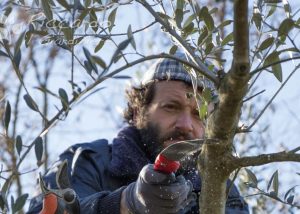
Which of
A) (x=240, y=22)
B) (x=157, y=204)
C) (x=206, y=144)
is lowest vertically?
(x=157, y=204)

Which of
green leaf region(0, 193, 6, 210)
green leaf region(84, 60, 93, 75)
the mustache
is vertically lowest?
green leaf region(0, 193, 6, 210)

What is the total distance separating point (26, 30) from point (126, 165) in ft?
4.19

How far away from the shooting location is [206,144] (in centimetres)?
164

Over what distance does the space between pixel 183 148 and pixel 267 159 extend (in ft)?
0.53

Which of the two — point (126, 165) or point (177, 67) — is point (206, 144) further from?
point (177, 67)

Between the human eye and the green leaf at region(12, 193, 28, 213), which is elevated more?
the human eye

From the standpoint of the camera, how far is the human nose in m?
3.07

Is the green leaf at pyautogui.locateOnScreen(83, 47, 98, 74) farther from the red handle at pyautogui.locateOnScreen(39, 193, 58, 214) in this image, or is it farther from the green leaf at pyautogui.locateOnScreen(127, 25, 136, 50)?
the red handle at pyautogui.locateOnScreen(39, 193, 58, 214)

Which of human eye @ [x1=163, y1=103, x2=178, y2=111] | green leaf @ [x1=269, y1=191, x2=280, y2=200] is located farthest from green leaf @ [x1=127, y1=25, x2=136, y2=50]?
human eye @ [x1=163, y1=103, x2=178, y2=111]

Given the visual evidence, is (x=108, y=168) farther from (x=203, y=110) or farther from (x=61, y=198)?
(x=203, y=110)

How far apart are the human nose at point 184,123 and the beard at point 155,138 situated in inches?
0.7

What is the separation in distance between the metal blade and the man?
0.29 meters

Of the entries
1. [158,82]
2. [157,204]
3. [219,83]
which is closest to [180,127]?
[158,82]

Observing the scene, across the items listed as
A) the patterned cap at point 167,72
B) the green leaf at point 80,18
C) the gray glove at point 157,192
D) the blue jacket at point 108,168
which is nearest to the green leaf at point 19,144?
the green leaf at point 80,18
